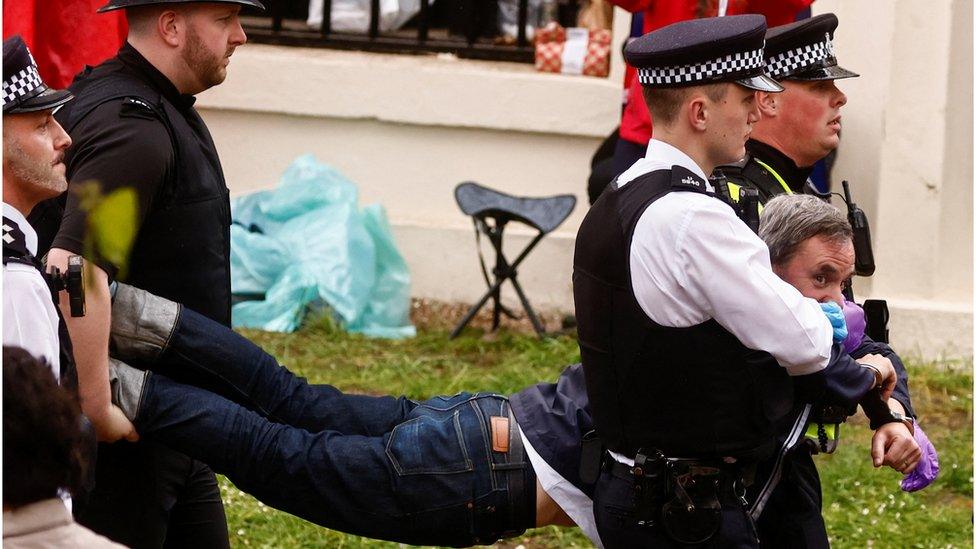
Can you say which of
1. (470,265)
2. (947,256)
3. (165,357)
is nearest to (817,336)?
(165,357)

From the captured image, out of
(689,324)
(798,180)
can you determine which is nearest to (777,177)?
(798,180)

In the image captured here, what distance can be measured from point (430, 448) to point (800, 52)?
1.53m

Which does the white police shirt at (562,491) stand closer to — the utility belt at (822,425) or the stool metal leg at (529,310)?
the utility belt at (822,425)

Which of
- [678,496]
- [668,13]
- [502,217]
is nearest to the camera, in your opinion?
[678,496]

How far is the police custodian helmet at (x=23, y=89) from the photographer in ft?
10.0

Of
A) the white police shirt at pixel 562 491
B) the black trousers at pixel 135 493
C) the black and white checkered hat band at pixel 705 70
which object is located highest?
the black and white checkered hat band at pixel 705 70

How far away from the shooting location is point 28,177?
3010 millimetres

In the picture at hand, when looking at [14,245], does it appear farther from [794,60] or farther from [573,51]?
[573,51]

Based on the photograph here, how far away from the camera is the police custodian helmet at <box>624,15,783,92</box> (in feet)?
10.5

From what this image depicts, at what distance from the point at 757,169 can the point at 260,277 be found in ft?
13.5

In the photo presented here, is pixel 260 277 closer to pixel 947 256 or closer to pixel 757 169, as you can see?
pixel 947 256

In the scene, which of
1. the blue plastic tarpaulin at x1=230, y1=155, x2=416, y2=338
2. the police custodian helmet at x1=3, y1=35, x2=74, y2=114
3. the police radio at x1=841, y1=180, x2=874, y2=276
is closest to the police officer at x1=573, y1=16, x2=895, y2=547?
the police radio at x1=841, y1=180, x2=874, y2=276

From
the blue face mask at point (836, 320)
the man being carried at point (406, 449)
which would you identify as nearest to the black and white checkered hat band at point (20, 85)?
the man being carried at point (406, 449)

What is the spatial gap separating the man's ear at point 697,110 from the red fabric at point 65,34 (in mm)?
2999
